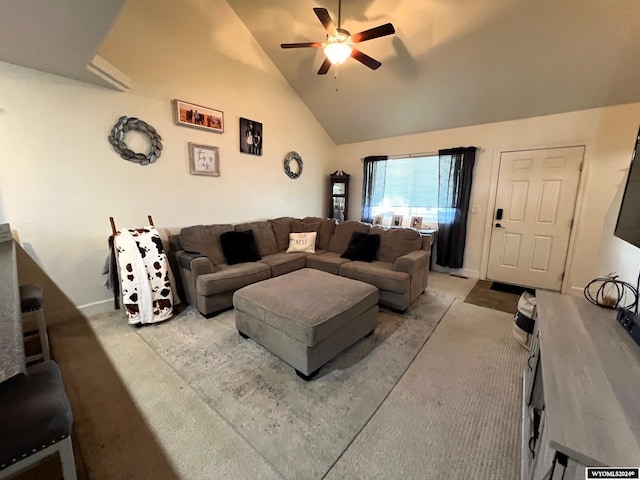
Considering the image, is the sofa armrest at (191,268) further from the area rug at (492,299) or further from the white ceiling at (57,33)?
the area rug at (492,299)

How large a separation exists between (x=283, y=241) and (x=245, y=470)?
2982mm

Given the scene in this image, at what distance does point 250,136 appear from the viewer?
151 inches

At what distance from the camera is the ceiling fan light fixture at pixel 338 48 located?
2.30 m

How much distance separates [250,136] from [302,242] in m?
1.79

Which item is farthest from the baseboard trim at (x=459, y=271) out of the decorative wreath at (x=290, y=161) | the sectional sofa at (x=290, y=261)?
the decorative wreath at (x=290, y=161)

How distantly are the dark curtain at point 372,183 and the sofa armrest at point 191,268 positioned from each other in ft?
10.9

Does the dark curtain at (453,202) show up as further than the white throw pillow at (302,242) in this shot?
Yes

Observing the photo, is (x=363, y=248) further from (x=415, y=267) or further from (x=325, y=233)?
(x=325, y=233)

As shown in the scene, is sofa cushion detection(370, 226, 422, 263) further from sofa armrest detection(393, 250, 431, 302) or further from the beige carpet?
the beige carpet

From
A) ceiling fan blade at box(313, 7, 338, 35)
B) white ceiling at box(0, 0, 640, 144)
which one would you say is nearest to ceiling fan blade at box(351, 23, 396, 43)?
ceiling fan blade at box(313, 7, 338, 35)

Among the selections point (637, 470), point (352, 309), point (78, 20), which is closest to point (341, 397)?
point (352, 309)

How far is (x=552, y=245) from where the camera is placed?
11.7ft

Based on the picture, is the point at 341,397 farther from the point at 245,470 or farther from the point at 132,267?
the point at 132,267

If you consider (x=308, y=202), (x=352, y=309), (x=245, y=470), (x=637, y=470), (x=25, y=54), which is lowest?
(x=245, y=470)
